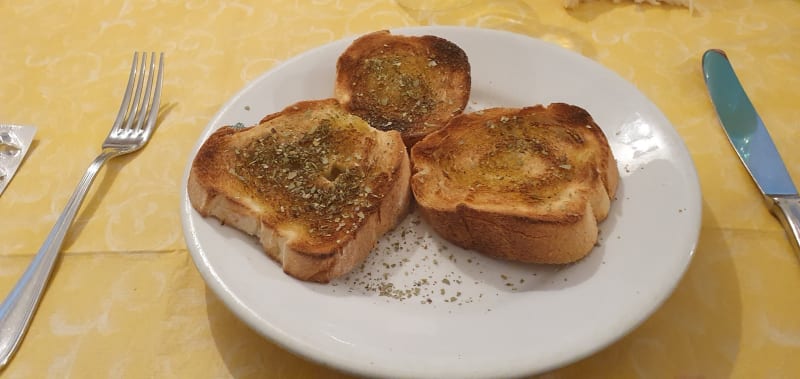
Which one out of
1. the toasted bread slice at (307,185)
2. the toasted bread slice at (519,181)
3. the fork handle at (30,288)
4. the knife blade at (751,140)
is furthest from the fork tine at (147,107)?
the knife blade at (751,140)

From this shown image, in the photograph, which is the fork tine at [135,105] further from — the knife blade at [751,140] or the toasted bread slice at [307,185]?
the knife blade at [751,140]

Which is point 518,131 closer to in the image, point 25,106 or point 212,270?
point 212,270

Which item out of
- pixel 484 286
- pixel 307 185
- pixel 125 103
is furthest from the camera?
pixel 125 103

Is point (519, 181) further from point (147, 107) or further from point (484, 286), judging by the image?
point (147, 107)

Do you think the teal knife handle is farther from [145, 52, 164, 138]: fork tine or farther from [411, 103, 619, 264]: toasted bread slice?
[145, 52, 164, 138]: fork tine

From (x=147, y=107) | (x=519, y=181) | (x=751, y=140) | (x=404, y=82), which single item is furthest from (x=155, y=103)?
(x=751, y=140)

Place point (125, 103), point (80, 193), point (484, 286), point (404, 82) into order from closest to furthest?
point (484, 286), point (80, 193), point (404, 82), point (125, 103)
